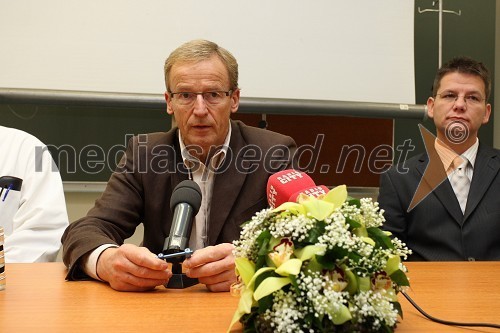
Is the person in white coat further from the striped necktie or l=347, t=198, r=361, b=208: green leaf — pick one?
the striped necktie

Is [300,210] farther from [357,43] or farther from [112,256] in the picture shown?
[357,43]

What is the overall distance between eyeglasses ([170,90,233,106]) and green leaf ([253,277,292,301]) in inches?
50.1

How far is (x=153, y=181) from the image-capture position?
2.24 meters

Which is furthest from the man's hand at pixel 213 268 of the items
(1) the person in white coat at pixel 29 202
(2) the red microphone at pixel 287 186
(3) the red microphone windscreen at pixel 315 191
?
(1) the person in white coat at pixel 29 202

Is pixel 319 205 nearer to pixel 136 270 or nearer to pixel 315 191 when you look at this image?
pixel 315 191

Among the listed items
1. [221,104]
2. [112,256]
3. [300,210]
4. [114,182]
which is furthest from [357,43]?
[300,210]

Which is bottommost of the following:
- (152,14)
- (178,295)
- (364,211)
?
(178,295)

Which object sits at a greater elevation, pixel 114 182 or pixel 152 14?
pixel 152 14

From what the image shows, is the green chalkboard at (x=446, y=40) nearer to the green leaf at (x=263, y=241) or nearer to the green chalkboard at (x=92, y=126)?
the green chalkboard at (x=92, y=126)

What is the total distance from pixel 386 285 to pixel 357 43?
2896 millimetres

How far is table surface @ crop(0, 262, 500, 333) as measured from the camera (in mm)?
1207

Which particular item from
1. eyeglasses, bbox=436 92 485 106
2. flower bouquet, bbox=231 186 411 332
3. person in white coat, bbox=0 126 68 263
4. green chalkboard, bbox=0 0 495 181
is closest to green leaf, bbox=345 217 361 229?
flower bouquet, bbox=231 186 411 332

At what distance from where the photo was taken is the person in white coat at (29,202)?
2264mm

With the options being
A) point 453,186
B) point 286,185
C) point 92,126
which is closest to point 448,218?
point 453,186
